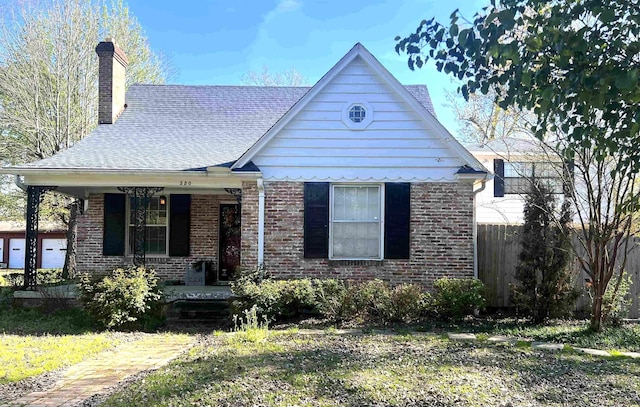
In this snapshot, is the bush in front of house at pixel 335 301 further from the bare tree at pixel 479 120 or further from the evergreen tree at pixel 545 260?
the bare tree at pixel 479 120

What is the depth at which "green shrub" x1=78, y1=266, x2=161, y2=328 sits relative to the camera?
28.6ft

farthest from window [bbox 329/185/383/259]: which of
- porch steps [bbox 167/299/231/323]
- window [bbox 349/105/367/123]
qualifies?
porch steps [bbox 167/299/231/323]

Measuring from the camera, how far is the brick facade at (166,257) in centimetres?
1280

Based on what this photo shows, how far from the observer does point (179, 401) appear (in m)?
4.42

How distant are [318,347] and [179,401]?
273 centimetres

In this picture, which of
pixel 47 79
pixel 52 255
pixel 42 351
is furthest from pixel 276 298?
pixel 52 255

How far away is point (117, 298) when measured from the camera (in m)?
8.81

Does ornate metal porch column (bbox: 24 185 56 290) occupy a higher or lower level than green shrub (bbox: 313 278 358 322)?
higher

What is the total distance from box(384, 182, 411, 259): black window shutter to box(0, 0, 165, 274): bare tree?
10.4m

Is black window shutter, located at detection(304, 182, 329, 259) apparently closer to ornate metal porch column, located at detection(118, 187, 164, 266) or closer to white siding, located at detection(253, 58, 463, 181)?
white siding, located at detection(253, 58, 463, 181)

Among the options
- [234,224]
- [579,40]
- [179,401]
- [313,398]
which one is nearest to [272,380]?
[313,398]

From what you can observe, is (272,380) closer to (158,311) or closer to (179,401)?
(179,401)

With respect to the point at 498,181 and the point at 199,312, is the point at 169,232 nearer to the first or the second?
the point at 199,312

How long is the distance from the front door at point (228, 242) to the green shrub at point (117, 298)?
398 cm
